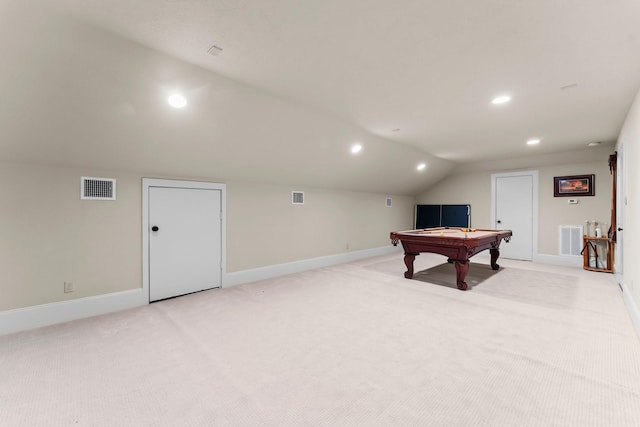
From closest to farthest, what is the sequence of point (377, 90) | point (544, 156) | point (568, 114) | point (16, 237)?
point (16, 237)
point (377, 90)
point (568, 114)
point (544, 156)

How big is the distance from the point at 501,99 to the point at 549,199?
439cm

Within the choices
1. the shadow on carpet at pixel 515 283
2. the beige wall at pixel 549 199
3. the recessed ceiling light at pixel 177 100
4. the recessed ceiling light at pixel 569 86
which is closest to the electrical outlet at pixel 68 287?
the recessed ceiling light at pixel 177 100

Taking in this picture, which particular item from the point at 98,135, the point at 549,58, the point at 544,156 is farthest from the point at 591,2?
the point at 544,156

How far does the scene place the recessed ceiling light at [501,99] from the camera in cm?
323

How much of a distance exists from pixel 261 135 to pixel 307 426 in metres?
3.25

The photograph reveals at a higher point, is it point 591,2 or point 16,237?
point 591,2

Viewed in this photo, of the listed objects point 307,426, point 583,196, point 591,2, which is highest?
point 591,2

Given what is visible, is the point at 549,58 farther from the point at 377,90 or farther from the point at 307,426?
the point at 307,426

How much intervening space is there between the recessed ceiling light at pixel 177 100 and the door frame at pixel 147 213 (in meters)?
1.23

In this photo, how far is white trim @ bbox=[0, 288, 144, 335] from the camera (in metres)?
2.76

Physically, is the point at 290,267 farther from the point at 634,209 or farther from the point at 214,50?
the point at 634,209

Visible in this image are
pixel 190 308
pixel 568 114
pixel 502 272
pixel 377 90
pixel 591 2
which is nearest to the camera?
pixel 591 2

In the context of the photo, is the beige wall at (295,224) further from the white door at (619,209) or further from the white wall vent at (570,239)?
the white door at (619,209)

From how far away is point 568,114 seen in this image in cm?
377
